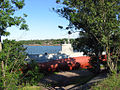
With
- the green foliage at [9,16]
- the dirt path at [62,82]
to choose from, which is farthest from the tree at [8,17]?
the dirt path at [62,82]

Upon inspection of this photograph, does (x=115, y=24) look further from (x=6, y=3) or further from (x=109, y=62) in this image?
(x=6, y=3)

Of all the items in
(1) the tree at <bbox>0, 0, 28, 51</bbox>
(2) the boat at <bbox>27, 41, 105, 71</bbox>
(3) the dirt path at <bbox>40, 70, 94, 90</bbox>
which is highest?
(1) the tree at <bbox>0, 0, 28, 51</bbox>

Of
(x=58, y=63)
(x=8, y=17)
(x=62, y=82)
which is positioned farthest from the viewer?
(x=58, y=63)

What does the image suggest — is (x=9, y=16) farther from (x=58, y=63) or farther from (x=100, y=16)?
(x=58, y=63)

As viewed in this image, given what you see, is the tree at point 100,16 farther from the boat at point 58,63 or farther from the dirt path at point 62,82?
the boat at point 58,63

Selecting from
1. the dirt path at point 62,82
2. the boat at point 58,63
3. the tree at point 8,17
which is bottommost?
the dirt path at point 62,82

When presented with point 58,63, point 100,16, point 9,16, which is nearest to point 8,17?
point 9,16

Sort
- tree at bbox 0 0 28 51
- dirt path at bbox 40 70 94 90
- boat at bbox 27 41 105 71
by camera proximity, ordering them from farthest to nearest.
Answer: boat at bbox 27 41 105 71, dirt path at bbox 40 70 94 90, tree at bbox 0 0 28 51

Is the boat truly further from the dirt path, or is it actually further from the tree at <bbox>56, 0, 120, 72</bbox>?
the tree at <bbox>56, 0, 120, 72</bbox>

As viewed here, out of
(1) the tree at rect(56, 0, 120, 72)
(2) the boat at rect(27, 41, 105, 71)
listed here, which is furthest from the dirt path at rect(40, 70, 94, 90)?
(1) the tree at rect(56, 0, 120, 72)

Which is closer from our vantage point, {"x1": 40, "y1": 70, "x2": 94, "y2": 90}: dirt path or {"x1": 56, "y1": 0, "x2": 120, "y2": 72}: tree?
{"x1": 56, "y1": 0, "x2": 120, "y2": 72}: tree

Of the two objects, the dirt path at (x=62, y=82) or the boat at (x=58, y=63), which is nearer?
the dirt path at (x=62, y=82)

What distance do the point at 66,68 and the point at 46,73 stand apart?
340 centimetres

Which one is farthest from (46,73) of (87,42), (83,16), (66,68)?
(83,16)
